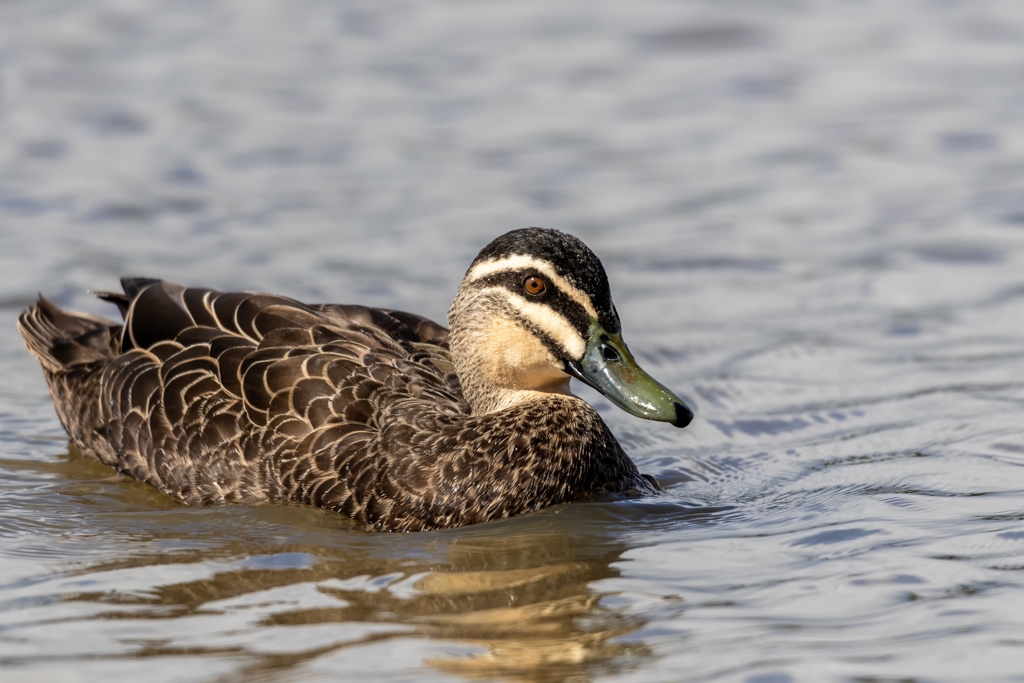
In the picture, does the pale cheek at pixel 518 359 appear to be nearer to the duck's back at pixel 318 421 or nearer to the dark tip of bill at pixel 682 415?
the duck's back at pixel 318 421

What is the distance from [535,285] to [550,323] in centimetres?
23

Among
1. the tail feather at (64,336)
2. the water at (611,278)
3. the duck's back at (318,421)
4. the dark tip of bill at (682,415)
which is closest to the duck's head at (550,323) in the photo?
the dark tip of bill at (682,415)

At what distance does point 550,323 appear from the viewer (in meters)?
8.46

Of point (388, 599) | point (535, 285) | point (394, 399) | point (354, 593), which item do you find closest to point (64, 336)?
point (394, 399)

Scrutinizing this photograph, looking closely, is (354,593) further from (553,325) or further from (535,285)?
(535,285)

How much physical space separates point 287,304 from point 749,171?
7.26 metres

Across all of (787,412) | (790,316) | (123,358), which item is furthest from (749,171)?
(123,358)

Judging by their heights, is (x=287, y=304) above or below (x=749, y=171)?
below

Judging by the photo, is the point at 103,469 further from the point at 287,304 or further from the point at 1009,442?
the point at 1009,442

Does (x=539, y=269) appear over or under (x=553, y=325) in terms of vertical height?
over

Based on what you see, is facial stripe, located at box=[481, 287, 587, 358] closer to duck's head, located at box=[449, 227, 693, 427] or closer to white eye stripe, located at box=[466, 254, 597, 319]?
duck's head, located at box=[449, 227, 693, 427]

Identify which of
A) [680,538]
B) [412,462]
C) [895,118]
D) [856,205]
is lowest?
[680,538]

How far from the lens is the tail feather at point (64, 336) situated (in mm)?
10688

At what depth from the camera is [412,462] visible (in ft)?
28.4
